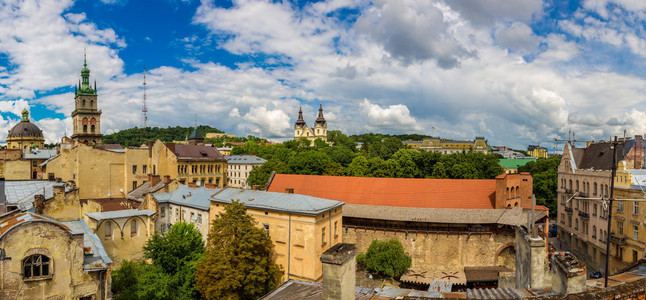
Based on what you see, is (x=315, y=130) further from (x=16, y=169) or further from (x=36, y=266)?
(x=36, y=266)

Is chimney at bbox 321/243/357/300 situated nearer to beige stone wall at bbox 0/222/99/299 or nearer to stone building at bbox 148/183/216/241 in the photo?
beige stone wall at bbox 0/222/99/299

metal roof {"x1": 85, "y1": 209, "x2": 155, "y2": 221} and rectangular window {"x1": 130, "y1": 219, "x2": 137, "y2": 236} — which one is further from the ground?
metal roof {"x1": 85, "y1": 209, "x2": 155, "y2": 221}

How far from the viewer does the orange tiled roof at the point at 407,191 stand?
3259 cm

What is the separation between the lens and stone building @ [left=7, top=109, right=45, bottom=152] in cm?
8456

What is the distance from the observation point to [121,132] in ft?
520

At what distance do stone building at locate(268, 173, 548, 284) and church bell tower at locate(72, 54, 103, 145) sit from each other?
2785 inches

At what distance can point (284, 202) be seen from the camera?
24516mm

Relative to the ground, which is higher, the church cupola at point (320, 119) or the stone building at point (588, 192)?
the church cupola at point (320, 119)

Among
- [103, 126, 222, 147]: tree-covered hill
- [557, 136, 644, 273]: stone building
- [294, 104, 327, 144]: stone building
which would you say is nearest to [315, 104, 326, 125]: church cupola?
[294, 104, 327, 144]: stone building

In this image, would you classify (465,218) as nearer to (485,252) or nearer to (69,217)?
(485,252)

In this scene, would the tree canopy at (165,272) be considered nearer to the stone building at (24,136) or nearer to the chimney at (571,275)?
the chimney at (571,275)

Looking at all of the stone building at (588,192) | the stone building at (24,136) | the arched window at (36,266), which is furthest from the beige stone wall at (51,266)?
the stone building at (24,136)

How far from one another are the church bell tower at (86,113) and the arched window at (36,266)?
258ft

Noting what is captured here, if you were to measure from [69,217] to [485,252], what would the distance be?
A: 29.6 metres
